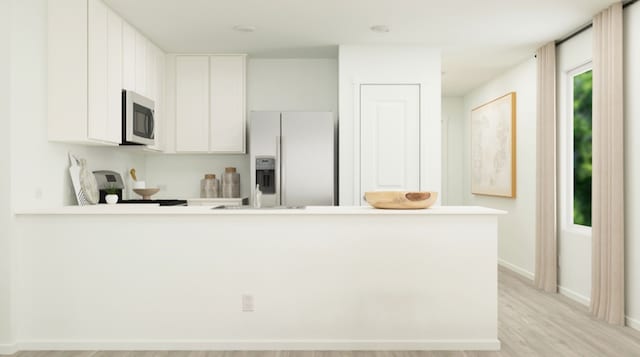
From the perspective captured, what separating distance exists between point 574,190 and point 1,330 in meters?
4.90

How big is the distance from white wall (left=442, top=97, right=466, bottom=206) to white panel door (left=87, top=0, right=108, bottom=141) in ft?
18.0

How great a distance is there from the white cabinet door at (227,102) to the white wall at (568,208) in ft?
10.8

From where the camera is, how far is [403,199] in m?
3.07

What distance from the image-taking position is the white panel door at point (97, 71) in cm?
346

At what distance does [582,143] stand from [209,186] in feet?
12.7

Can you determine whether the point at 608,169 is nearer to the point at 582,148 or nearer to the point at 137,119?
the point at 582,148


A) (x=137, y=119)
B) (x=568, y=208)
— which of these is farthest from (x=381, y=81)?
(x=137, y=119)

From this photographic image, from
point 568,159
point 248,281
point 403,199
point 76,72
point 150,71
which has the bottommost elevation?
point 248,281

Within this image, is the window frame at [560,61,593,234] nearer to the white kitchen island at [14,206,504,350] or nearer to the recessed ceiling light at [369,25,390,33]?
the recessed ceiling light at [369,25,390,33]

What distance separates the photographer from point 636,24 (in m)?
3.54

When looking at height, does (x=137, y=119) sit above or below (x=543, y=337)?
above

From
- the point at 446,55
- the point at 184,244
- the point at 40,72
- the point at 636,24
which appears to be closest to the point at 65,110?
the point at 40,72

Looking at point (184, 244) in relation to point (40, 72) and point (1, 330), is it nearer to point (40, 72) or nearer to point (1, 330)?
point (1, 330)

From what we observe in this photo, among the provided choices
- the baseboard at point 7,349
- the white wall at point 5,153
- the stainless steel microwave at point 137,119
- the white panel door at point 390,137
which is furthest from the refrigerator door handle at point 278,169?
the baseboard at point 7,349
